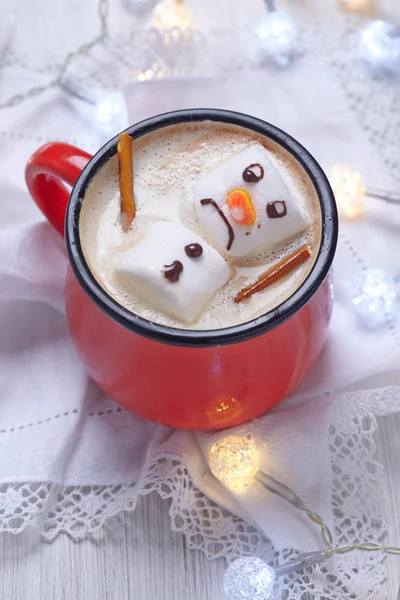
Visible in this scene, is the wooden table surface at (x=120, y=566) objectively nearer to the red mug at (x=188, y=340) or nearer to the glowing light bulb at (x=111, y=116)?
the red mug at (x=188, y=340)

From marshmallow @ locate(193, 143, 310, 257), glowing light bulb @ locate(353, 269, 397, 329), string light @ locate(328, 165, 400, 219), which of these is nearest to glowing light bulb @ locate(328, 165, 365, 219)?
string light @ locate(328, 165, 400, 219)

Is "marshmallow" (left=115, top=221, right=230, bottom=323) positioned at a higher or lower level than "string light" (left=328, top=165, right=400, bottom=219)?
lower

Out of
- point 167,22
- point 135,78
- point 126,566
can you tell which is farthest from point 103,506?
point 167,22

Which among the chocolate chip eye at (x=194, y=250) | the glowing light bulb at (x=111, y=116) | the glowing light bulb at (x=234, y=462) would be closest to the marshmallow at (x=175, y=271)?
the chocolate chip eye at (x=194, y=250)

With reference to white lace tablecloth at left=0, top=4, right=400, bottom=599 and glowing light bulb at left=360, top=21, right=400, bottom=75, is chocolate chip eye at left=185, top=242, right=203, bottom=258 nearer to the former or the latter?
white lace tablecloth at left=0, top=4, right=400, bottom=599

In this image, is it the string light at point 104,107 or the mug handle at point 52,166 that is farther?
the string light at point 104,107
